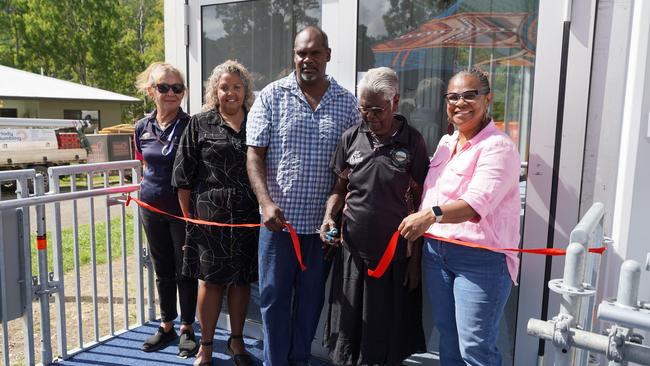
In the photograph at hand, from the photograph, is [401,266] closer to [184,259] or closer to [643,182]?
[643,182]

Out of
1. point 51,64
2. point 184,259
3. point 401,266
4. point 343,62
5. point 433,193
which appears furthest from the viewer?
point 51,64

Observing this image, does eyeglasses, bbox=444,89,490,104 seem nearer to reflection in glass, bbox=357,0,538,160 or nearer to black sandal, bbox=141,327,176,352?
reflection in glass, bbox=357,0,538,160

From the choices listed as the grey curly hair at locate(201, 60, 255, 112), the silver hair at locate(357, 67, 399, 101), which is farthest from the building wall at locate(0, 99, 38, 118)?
the silver hair at locate(357, 67, 399, 101)

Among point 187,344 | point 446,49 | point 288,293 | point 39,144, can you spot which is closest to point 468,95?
point 446,49

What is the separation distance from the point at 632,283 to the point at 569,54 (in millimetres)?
1669

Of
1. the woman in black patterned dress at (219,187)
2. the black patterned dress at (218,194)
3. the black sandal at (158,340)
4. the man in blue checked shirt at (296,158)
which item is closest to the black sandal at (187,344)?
the black sandal at (158,340)

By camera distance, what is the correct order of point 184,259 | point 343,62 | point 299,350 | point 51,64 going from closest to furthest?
point 299,350 → point 184,259 → point 343,62 → point 51,64

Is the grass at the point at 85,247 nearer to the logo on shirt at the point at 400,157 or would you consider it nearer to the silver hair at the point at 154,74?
the silver hair at the point at 154,74

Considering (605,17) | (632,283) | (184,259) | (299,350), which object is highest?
(605,17)

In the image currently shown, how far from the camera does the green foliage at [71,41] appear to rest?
22.8 meters

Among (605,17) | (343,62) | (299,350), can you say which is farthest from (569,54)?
(299,350)

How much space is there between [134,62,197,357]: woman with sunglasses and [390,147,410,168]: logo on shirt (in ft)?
5.14

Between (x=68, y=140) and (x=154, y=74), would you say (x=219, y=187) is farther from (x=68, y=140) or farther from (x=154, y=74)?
(x=68, y=140)

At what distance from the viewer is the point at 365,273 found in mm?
2400
